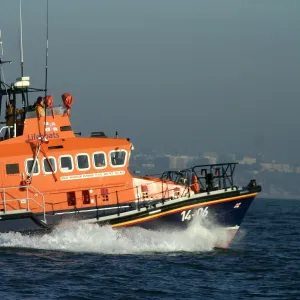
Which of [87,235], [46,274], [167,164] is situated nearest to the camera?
[46,274]

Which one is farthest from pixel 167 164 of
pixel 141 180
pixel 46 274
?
pixel 46 274

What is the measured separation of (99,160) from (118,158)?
1.73ft

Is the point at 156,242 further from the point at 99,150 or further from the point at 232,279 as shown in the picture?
the point at 232,279

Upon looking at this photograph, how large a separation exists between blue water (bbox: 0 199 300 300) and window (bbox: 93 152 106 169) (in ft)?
5.72

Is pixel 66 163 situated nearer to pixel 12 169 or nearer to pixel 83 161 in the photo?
pixel 83 161

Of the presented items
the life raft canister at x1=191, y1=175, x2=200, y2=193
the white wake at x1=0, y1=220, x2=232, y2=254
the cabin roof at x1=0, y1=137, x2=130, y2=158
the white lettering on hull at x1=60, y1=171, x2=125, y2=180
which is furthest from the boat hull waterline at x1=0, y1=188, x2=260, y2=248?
the cabin roof at x1=0, y1=137, x2=130, y2=158

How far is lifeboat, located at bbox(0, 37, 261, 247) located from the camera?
24.0m

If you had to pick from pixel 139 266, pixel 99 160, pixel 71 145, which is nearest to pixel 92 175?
pixel 99 160

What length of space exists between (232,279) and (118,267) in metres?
2.74

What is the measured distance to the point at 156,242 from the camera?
24250mm

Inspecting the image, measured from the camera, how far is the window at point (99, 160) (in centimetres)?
2453

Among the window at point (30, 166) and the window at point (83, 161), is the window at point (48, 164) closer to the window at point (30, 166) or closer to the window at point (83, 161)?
the window at point (30, 166)

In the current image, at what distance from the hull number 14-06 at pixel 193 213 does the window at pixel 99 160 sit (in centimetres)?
249

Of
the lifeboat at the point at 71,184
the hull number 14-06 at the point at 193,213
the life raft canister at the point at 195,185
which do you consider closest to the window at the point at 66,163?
the lifeboat at the point at 71,184
